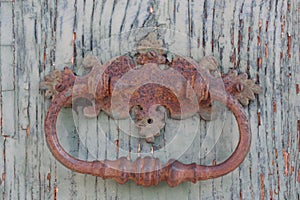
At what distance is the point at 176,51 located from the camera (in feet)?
3.46

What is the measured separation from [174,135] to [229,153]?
106 mm

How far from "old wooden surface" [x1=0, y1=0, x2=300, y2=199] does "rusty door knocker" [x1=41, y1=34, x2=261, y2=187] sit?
0.03 m

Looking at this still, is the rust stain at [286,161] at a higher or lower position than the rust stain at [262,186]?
higher

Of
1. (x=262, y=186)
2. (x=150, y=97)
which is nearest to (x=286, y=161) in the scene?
(x=262, y=186)

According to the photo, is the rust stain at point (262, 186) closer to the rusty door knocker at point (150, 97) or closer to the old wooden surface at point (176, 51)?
the old wooden surface at point (176, 51)

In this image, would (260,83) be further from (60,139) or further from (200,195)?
(60,139)

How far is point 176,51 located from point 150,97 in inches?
3.8

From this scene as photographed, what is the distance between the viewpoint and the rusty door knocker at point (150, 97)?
981mm

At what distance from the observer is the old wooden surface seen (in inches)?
41.8

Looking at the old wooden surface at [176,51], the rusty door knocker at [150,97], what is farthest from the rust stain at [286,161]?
the rusty door knocker at [150,97]

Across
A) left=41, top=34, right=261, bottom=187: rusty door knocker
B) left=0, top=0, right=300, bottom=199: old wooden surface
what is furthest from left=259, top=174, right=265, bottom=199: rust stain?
left=41, top=34, right=261, bottom=187: rusty door knocker

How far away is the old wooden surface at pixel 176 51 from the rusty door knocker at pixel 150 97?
3cm

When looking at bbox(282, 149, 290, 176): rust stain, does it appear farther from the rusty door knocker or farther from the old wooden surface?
the rusty door knocker

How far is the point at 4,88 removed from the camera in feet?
3.53
